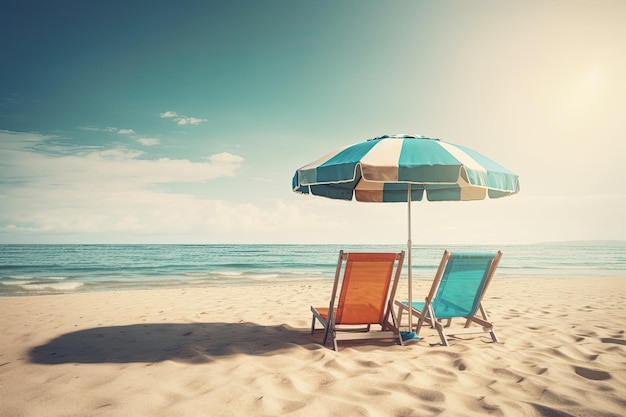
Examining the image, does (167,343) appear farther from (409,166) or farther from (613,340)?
(613,340)

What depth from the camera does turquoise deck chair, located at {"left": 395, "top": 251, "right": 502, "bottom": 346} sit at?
3803 mm

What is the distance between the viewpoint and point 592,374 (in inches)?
113

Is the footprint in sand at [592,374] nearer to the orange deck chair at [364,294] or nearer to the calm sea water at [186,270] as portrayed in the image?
the orange deck chair at [364,294]

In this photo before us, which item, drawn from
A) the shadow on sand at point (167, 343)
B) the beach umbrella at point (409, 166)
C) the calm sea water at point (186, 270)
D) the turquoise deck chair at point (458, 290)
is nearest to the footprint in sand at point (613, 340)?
the turquoise deck chair at point (458, 290)

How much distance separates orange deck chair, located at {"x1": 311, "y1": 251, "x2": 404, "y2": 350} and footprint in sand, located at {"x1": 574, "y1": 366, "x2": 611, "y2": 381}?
161cm

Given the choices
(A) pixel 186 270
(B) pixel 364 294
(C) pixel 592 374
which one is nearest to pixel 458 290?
(B) pixel 364 294

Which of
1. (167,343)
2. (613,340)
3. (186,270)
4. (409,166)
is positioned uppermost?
(409,166)

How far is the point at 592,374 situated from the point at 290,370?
257cm

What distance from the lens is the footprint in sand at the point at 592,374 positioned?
9.19 feet

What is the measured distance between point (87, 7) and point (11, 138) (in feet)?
52.8

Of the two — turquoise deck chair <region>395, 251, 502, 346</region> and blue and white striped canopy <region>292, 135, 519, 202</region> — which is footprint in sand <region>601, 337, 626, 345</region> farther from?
blue and white striped canopy <region>292, 135, 519, 202</region>

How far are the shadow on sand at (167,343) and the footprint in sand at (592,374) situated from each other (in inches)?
96.7

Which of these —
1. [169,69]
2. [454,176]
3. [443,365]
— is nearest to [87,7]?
[169,69]

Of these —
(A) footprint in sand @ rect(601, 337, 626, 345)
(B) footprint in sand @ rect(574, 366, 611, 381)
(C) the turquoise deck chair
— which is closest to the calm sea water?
(C) the turquoise deck chair
